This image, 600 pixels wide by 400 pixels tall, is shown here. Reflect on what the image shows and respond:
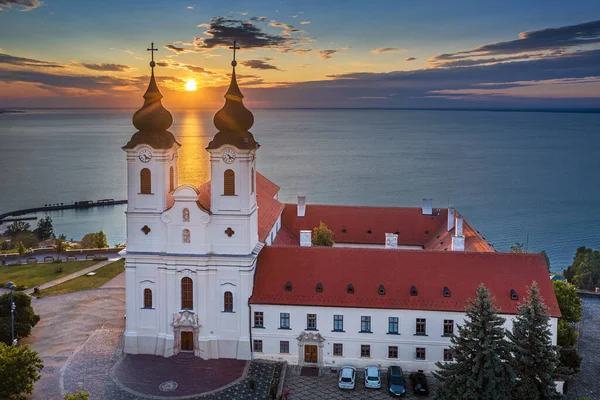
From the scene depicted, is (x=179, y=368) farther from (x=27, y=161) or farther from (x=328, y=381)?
(x=27, y=161)

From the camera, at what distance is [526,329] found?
92.5 ft

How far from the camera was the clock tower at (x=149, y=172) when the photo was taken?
3503cm

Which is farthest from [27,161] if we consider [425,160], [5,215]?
[425,160]

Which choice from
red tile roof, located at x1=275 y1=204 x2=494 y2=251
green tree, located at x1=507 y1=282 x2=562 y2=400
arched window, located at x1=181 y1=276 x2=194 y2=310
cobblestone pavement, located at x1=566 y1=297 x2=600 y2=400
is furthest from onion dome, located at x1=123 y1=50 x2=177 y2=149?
cobblestone pavement, located at x1=566 y1=297 x2=600 y2=400

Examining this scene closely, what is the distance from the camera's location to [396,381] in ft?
105

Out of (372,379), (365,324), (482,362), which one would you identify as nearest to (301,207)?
(365,324)

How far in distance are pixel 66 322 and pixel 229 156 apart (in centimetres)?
1755

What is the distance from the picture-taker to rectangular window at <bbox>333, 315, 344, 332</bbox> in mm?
34781

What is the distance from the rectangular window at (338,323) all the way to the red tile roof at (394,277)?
2.68 ft

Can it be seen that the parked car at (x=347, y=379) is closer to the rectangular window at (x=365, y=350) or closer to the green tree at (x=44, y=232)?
the rectangular window at (x=365, y=350)

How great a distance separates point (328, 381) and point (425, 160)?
138m

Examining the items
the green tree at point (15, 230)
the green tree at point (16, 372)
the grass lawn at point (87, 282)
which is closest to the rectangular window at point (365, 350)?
the green tree at point (16, 372)

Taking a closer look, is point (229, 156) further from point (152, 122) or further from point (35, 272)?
point (35, 272)

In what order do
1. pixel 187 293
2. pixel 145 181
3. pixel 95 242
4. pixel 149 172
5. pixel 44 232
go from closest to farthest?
pixel 149 172 → pixel 145 181 → pixel 187 293 → pixel 95 242 → pixel 44 232
